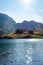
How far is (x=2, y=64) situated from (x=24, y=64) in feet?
20.3

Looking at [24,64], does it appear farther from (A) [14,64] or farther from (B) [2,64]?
(B) [2,64]

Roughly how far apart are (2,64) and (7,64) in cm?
146

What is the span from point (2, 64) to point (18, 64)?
4.50m

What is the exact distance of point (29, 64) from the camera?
4750 centimetres

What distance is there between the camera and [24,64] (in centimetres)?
4834

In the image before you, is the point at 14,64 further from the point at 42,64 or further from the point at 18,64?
the point at 42,64

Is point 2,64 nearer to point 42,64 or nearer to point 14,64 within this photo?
point 14,64

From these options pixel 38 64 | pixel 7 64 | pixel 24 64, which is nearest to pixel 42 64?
pixel 38 64

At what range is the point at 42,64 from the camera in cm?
4719

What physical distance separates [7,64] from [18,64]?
10.0ft

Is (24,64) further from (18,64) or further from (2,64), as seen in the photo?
(2,64)

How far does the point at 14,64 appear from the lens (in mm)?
48906

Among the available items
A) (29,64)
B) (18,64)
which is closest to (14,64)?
(18,64)

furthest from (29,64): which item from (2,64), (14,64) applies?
(2,64)
